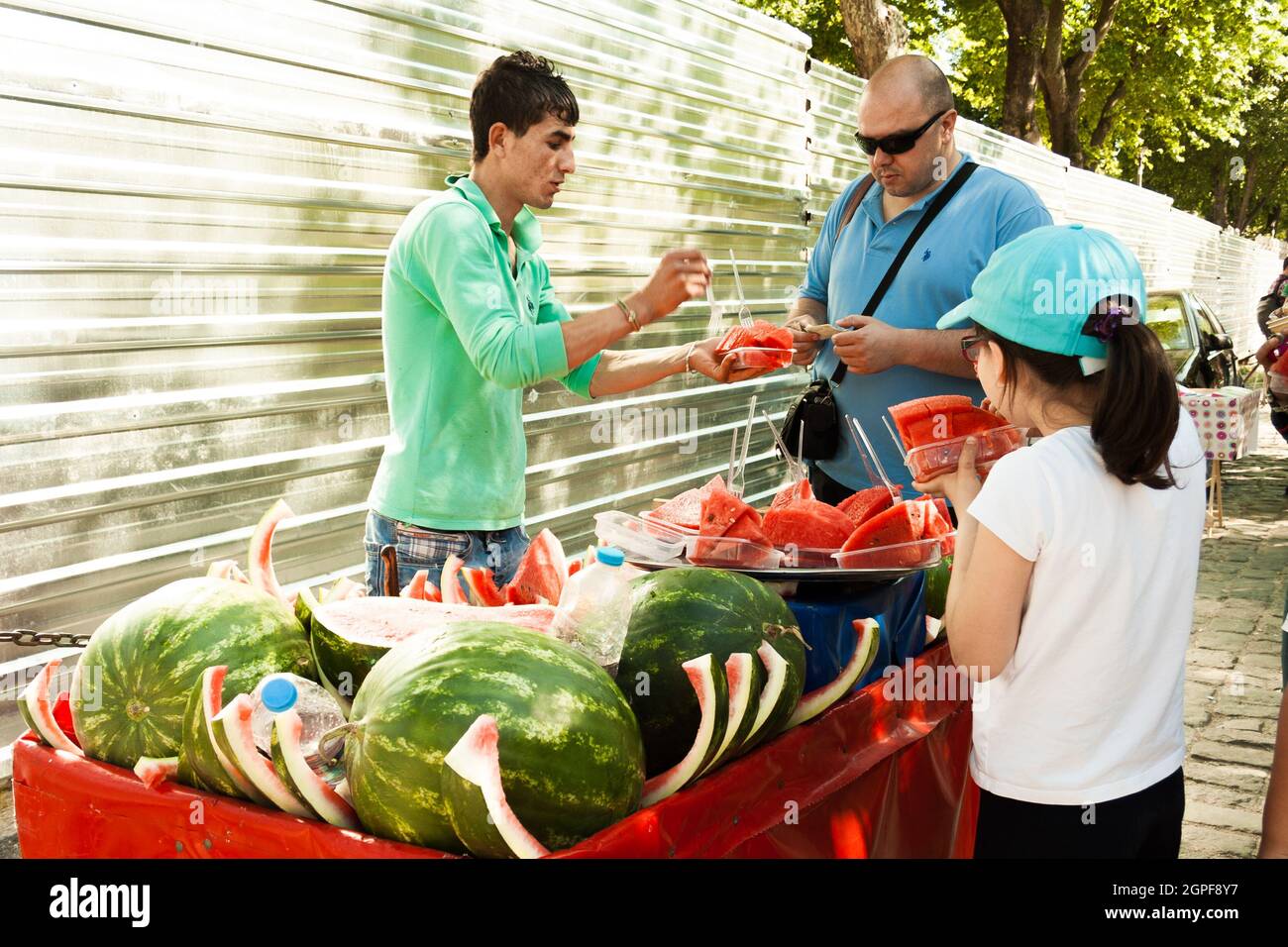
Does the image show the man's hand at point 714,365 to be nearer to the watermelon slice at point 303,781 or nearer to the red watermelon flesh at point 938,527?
the red watermelon flesh at point 938,527

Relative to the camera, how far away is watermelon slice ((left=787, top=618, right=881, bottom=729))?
2.53m

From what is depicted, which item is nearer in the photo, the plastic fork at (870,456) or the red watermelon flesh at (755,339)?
the plastic fork at (870,456)

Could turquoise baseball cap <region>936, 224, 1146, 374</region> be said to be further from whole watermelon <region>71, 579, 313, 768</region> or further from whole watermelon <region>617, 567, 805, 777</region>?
whole watermelon <region>71, 579, 313, 768</region>

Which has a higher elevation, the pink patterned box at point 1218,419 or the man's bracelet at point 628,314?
the man's bracelet at point 628,314

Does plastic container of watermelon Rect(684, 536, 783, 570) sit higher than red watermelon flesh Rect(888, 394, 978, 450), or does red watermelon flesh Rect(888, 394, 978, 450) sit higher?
red watermelon flesh Rect(888, 394, 978, 450)

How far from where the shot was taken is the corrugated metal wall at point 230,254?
4336 mm

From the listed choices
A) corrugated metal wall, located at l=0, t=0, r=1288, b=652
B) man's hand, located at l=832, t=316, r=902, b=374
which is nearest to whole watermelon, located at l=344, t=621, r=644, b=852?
man's hand, located at l=832, t=316, r=902, b=374

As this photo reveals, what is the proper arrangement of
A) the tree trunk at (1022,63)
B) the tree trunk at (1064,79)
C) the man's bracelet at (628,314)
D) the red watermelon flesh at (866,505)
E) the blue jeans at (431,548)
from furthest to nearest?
→ 1. the tree trunk at (1064,79)
2. the tree trunk at (1022,63)
3. the blue jeans at (431,548)
4. the man's bracelet at (628,314)
5. the red watermelon flesh at (866,505)

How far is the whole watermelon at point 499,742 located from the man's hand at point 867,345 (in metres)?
2.36

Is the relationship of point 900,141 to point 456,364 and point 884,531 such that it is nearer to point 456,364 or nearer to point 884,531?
point 456,364

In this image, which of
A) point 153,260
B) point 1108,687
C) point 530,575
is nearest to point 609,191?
point 153,260

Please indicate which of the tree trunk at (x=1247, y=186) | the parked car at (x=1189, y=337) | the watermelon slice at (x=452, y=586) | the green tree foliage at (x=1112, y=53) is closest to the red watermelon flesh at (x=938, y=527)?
the watermelon slice at (x=452, y=586)

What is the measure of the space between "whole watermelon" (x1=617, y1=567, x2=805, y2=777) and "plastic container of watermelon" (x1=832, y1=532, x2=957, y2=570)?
33 cm

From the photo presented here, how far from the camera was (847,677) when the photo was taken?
2.60 metres
